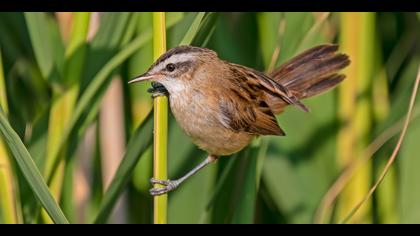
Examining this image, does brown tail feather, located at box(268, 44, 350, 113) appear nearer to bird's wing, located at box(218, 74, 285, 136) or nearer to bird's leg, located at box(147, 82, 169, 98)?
bird's wing, located at box(218, 74, 285, 136)

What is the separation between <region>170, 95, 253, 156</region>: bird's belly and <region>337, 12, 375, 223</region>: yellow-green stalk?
45 cm

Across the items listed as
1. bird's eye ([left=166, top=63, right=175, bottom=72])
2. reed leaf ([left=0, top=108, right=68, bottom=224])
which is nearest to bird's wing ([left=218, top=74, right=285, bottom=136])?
bird's eye ([left=166, top=63, right=175, bottom=72])

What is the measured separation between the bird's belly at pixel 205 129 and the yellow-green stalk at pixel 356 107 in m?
0.45

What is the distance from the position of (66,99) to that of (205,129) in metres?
0.40

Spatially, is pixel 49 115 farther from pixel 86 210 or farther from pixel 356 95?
pixel 356 95

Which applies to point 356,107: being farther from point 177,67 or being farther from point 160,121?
point 160,121

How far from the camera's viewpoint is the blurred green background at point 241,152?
6.83ft

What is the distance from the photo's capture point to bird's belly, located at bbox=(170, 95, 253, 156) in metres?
1.99

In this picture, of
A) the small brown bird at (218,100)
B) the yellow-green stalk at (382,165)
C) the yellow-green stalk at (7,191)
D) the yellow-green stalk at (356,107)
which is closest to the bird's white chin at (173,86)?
the small brown bird at (218,100)

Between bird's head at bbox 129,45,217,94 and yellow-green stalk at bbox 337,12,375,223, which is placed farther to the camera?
yellow-green stalk at bbox 337,12,375,223

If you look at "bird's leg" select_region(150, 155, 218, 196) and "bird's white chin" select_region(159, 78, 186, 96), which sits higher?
"bird's white chin" select_region(159, 78, 186, 96)

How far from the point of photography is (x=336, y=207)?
2.48 metres

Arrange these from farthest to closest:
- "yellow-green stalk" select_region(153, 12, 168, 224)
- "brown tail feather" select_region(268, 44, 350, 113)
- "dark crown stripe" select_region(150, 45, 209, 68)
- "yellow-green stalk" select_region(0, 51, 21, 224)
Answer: "brown tail feather" select_region(268, 44, 350, 113) → "yellow-green stalk" select_region(0, 51, 21, 224) → "dark crown stripe" select_region(150, 45, 209, 68) → "yellow-green stalk" select_region(153, 12, 168, 224)
